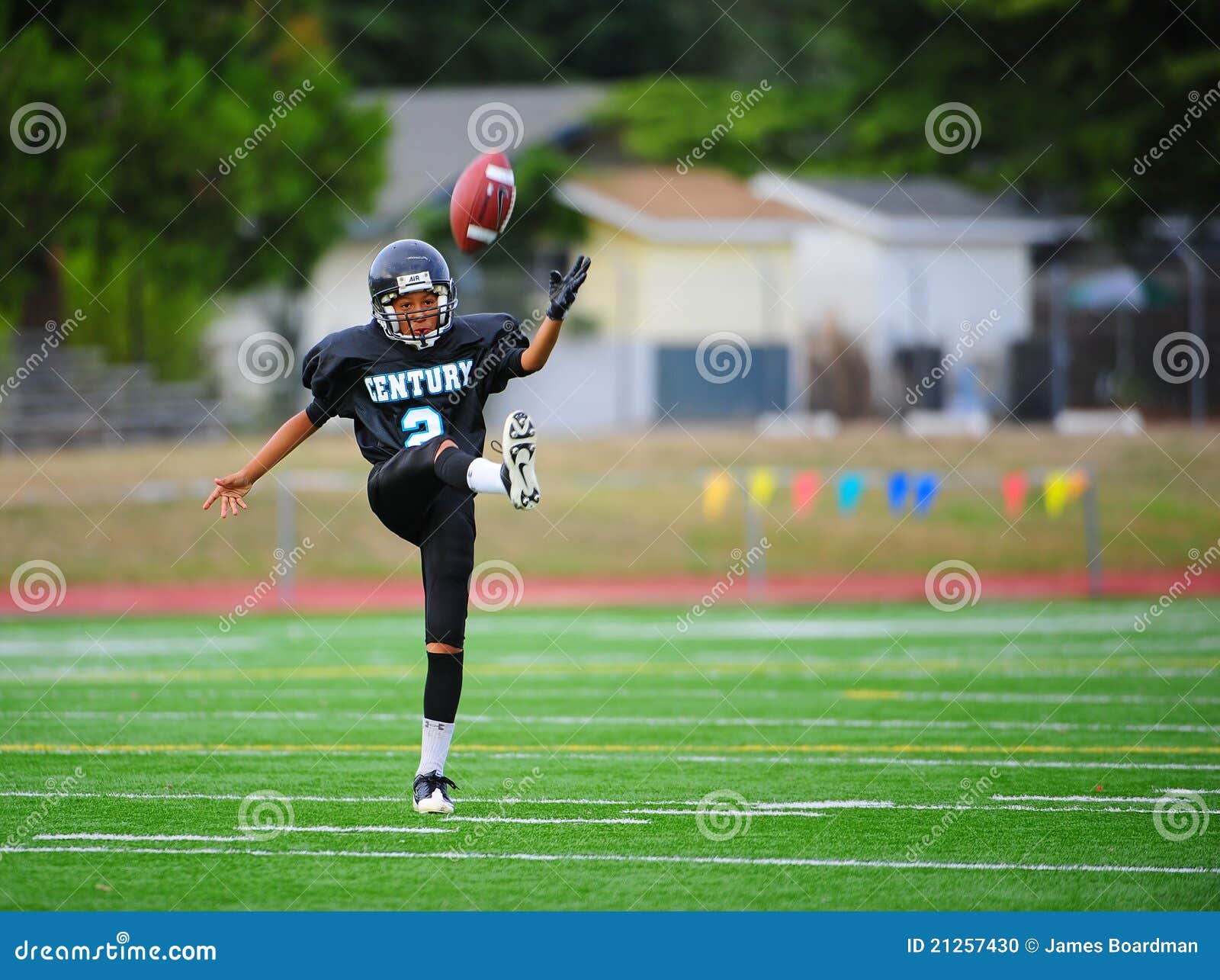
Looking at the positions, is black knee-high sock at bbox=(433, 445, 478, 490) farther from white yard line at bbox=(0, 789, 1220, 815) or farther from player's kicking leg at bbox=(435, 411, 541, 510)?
white yard line at bbox=(0, 789, 1220, 815)

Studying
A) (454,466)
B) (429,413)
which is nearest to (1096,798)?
(454,466)

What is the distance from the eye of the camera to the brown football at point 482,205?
21.9 ft

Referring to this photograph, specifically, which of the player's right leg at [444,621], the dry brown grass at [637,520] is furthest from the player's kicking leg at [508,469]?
the dry brown grass at [637,520]

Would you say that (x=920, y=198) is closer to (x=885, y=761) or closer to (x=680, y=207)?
(x=680, y=207)

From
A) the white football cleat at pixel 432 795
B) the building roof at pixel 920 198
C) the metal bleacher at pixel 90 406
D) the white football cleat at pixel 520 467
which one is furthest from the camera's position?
the building roof at pixel 920 198

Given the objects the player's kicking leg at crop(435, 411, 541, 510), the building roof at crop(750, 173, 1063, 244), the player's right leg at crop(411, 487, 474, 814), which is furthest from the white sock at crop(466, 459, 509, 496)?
the building roof at crop(750, 173, 1063, 244)

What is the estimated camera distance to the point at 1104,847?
5484 millimetres

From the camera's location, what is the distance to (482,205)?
22.0 feet

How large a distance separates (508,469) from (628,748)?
2545 mm

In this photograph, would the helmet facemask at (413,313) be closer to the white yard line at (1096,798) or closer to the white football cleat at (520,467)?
the white football cleat at (520,467)

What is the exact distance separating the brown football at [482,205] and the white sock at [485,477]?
1.22m

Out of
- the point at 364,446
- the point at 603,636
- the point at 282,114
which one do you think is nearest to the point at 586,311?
the point at 282,114

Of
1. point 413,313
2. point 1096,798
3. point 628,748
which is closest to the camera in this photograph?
point 413,313

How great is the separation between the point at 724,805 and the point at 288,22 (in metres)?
22.3
